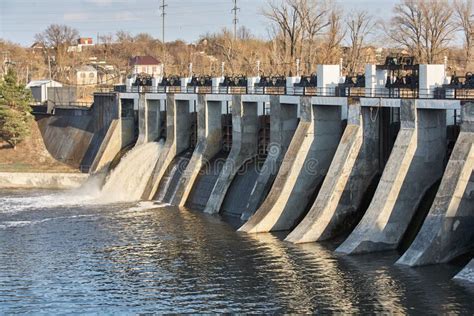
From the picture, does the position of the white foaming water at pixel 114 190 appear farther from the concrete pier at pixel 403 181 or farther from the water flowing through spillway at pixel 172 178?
Result: the concrete pier at pixel 403 181

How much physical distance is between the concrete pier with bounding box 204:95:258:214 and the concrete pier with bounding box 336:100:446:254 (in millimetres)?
17151

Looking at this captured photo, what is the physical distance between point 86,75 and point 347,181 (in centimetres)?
11485

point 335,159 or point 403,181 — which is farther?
point 335,159

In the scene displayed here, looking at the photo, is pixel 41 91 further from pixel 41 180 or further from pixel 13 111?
pixel 41 180

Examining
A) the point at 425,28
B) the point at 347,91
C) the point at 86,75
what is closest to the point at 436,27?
the point at 425,28

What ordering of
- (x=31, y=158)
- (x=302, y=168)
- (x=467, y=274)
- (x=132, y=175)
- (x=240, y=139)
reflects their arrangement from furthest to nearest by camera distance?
(x=31, y=158) → (x=132, y=175) → (x=240, y=139) → (x=302, y=168) → (x=467, y=274)

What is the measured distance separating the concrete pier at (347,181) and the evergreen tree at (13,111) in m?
44.6

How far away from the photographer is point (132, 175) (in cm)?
7131

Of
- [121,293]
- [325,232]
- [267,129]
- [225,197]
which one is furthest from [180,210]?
[121,293]

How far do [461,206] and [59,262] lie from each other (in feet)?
65.5

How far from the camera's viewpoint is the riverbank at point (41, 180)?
78.1m

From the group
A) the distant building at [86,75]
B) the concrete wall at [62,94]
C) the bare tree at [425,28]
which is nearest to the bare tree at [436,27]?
the bare tree at [425,28]

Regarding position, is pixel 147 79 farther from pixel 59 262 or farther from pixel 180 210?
pixel 59 262

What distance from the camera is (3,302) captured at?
126 feet
